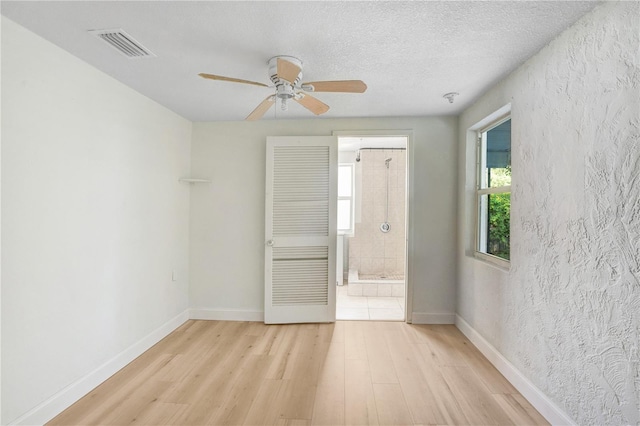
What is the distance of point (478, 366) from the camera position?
2.42 metres

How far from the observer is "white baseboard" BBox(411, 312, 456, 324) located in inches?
129

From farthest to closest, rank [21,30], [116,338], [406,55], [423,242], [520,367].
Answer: [423,242] < [116,338] < [520,367] < [406,55] < [21,30]

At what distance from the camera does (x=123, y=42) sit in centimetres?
180

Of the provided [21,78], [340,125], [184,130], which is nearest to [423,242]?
[340,125]

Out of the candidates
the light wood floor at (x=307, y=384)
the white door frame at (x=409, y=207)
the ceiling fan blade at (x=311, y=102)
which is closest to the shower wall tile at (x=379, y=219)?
the white door frame at (x=409, y=207)

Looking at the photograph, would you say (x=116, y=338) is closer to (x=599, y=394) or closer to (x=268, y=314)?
(x=268, y=314)

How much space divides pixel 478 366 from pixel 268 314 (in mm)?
2026

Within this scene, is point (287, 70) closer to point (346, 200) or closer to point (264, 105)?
point (264, 105)

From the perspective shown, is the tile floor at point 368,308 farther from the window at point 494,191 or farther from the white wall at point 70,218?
the white wall at point 70,218

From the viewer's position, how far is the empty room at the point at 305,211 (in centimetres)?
150

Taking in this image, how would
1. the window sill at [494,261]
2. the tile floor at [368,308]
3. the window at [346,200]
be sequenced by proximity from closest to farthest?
the window sill at [494,261], the tile floor at [368,308], the window at [346,200]

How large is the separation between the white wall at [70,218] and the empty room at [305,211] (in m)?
0.01

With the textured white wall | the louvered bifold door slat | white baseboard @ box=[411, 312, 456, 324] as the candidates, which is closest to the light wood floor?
white baseboard @ box=[411, 312, 456, 324]

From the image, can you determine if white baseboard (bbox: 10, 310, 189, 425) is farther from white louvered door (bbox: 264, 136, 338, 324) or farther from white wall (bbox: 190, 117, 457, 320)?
white louvered door (bbox: 264, 136, 338, 324)
